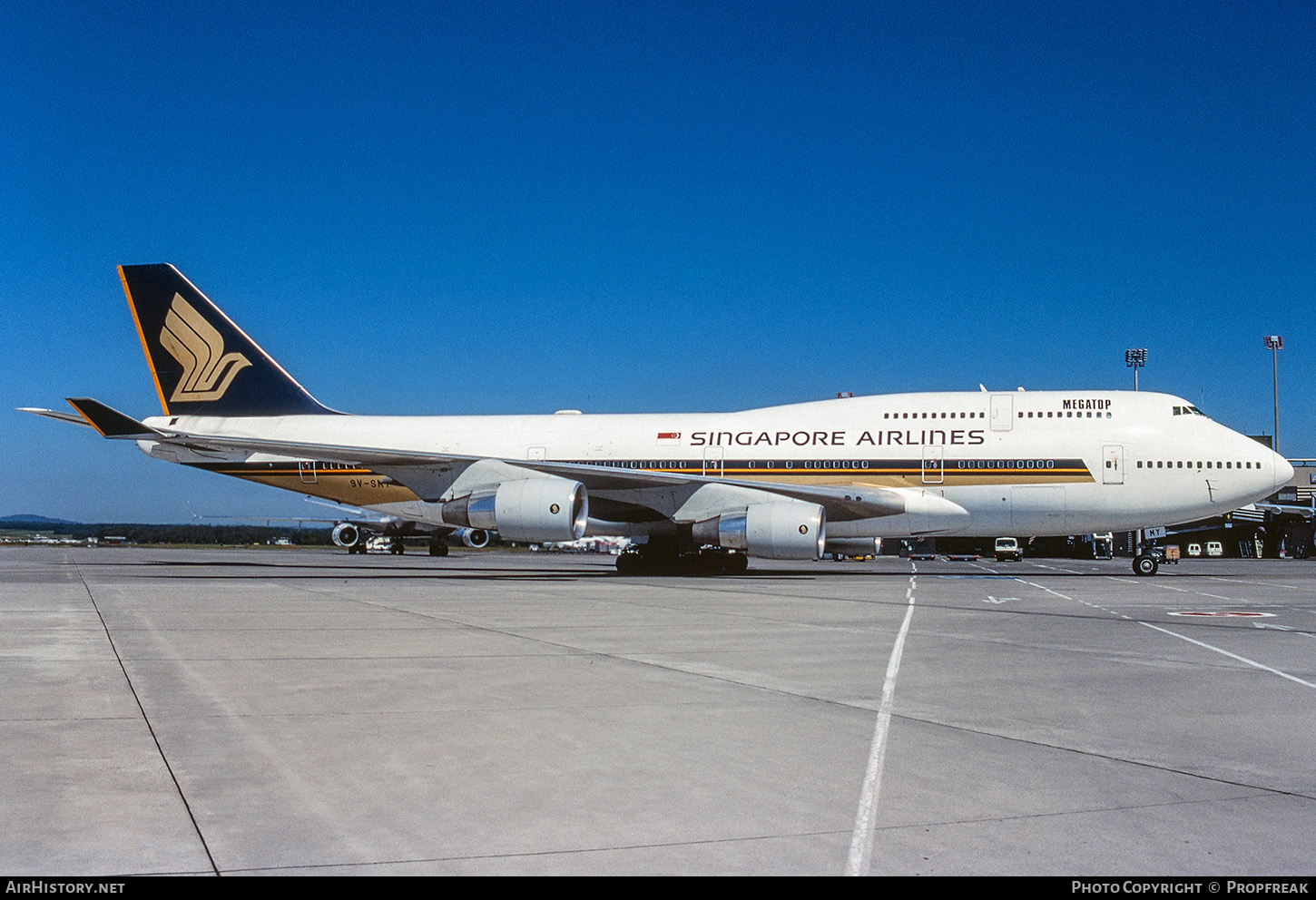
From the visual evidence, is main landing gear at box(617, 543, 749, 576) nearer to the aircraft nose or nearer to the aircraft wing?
the aircraft wing

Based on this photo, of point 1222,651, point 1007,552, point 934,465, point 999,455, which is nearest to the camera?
point 1222,651

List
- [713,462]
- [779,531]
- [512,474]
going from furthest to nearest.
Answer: [713,462]
[512,474]
[779,531]

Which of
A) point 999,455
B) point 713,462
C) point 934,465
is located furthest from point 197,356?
point 999,455

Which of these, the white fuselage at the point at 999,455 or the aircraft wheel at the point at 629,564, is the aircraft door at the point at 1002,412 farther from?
the aircraft wheel at the point at 629,564

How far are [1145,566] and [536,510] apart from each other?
1623cm

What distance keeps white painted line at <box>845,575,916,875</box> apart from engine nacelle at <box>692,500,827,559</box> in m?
14.6

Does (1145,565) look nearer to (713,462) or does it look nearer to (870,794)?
(713,462)

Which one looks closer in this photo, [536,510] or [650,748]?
[650,748]

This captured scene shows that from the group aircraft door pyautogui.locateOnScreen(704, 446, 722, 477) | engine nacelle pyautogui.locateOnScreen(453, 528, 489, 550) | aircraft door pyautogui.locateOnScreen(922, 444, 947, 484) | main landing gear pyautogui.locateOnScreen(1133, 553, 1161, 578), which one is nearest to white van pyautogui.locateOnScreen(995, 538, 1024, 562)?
main landing gear pyautogui.locateOnScreen(1133, 553, 1161, 578)

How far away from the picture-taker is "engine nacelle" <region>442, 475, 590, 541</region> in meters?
23.8

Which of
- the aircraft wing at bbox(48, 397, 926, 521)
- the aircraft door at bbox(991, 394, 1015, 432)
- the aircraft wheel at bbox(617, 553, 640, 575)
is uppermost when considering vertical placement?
the aircraft door at bbox(991, 394, 1015, 432)

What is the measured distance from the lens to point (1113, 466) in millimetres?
24078

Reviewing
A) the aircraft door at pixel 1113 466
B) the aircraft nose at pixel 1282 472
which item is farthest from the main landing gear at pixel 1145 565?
the aircraft door at pixel 1113 466

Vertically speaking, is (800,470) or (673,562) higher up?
(800,470)
